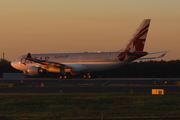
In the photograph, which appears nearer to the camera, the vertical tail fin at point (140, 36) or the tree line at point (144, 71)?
the vertical tail fin at point (140, 36)

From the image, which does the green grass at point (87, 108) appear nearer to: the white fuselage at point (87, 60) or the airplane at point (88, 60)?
the airplane at point (88, 60)

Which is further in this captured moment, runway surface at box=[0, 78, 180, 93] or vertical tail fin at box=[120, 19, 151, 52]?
vertical tail fin at box=[120, 19, 151, 52]

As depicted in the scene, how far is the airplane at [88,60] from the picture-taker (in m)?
43.8

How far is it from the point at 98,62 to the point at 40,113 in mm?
33421

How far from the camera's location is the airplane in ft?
144

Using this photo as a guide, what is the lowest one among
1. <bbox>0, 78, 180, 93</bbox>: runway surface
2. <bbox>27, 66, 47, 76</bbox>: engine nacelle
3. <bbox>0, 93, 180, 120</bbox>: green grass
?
<bbox>0, 93, 180, 120</bbox>: green grass

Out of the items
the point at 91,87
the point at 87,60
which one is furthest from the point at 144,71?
the point at 91,87

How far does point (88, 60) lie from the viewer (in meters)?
47.9

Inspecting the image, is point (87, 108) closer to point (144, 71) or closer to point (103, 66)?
point (103, 66)

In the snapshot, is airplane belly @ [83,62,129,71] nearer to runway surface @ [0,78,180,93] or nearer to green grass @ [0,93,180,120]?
runway surface @ [0,78,180,93]

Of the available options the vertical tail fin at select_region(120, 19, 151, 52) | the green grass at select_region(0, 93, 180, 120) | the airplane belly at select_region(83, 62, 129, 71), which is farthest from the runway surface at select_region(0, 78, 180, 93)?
the airplane belly at select_region(83, 62, 129, 71)

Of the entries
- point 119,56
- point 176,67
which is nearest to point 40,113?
point 119,56

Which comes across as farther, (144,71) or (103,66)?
(144,71)

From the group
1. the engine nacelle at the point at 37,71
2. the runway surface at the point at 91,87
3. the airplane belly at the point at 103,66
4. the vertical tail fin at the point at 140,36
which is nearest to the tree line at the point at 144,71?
the airplane belly at the point at 103,66
